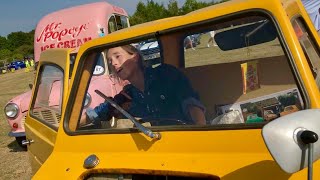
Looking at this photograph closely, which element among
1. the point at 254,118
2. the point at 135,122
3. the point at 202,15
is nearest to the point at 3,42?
the point at 135,122

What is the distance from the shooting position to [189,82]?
2.48 meters

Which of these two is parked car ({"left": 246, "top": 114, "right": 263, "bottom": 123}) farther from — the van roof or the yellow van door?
the yellow van door

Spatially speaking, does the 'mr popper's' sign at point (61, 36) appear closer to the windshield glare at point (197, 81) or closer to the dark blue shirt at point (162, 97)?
the windshield glare at point (197, 81)

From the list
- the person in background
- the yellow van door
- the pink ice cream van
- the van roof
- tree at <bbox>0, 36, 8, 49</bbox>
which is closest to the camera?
the van roof

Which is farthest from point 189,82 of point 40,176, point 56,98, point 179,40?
point 56,98

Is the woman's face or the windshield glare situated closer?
the windshield glare

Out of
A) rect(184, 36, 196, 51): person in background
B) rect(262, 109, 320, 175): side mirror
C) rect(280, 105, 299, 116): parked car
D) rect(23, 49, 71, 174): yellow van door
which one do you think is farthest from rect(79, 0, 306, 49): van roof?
rect(23, 49, 71, 174): yellow van door

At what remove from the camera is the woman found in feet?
7.58

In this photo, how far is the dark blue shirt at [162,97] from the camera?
Answer: 2324 mm

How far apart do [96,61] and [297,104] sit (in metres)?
1.30

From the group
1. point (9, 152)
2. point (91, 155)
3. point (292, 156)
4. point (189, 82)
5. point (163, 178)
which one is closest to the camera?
point (292, 156)

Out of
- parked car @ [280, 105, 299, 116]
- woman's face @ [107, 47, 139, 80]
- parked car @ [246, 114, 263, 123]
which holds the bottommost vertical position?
parked car @ [246, 114, 263, 123]

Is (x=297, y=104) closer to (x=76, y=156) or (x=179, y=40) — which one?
(x=179, y=40)

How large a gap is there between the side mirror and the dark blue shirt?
2.74 feet
